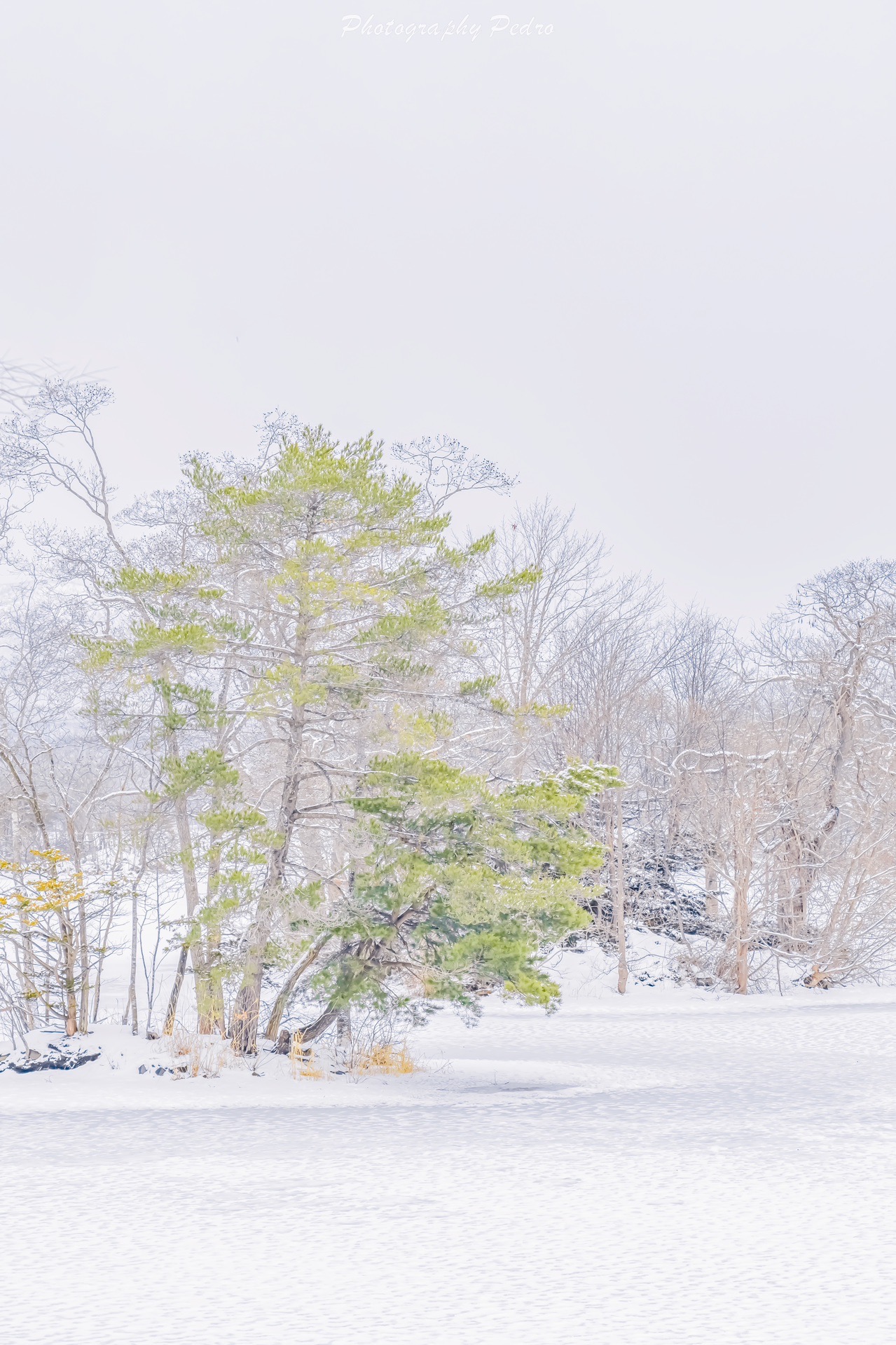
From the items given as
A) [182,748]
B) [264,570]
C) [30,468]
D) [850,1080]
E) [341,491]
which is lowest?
[850,1080]

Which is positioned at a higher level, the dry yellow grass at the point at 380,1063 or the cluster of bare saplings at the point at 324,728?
the cluster of bare saplings at the point at 324,728

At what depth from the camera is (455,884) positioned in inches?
439

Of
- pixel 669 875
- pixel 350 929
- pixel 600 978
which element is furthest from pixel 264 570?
pixel 669 875

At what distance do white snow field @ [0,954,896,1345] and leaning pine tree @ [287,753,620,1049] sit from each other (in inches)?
45.7

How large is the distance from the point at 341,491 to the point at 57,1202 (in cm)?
780

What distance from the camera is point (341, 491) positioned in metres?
12.5

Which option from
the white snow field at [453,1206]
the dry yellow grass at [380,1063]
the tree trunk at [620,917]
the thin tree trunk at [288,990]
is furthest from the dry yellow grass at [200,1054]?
the tree trunk at [620,917]

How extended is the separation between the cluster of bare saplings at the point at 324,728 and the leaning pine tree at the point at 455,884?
141 mm

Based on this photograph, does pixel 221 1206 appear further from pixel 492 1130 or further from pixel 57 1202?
pixel 492 1130

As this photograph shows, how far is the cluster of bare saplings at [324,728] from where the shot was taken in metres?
12.0

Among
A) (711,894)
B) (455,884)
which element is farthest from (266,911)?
(711,894)

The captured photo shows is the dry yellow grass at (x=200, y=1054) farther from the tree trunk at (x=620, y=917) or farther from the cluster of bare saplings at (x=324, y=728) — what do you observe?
the tree trunk at (x=620, y=917)

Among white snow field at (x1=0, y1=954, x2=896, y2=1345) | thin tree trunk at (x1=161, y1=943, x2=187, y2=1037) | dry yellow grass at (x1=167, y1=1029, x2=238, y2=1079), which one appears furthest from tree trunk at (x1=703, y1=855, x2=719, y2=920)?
dry yellow grass at (x1=167, y1=1029, x2=238, y2=1079)

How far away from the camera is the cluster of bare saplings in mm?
12008
